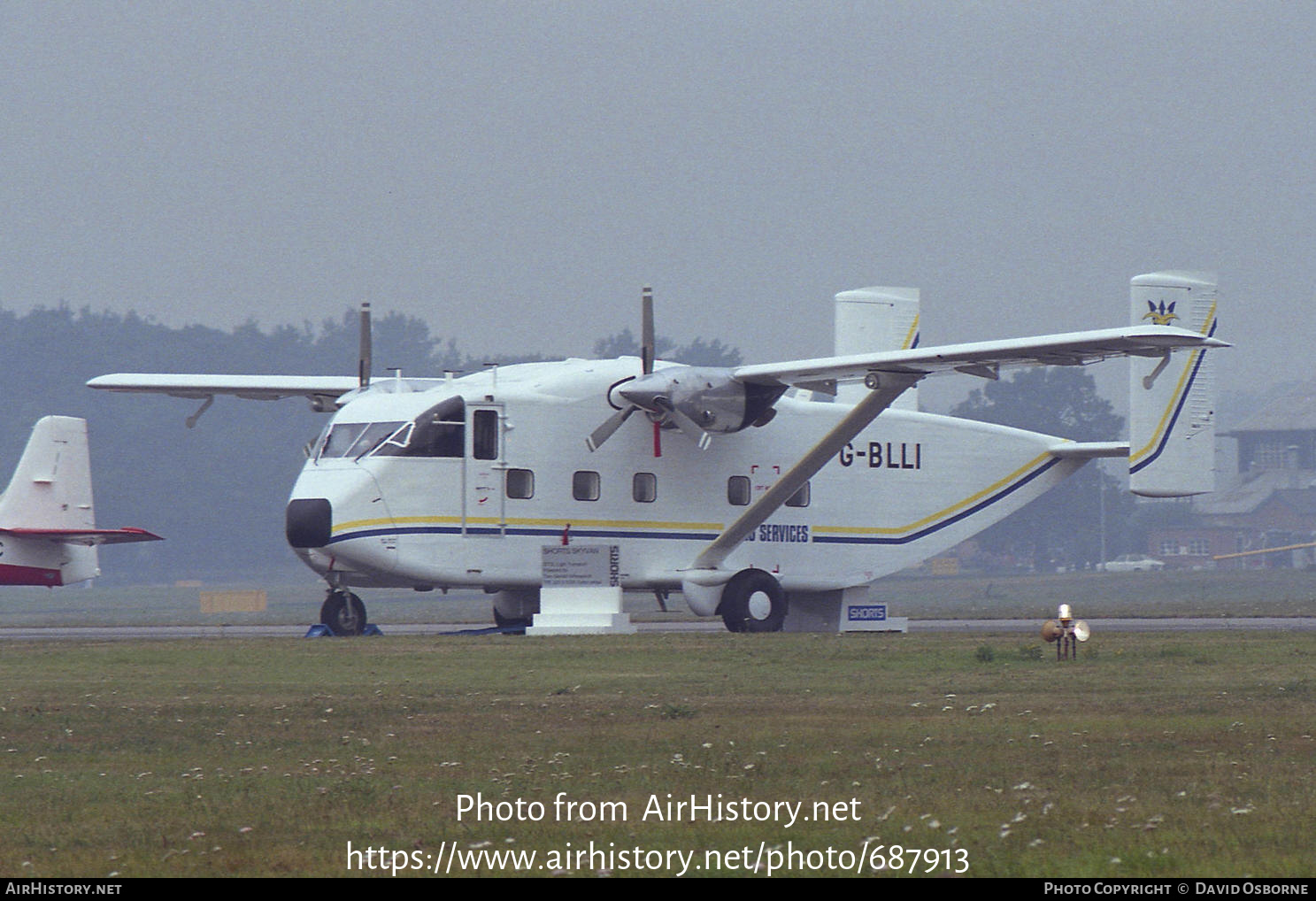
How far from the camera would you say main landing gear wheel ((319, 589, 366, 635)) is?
91.5 feet

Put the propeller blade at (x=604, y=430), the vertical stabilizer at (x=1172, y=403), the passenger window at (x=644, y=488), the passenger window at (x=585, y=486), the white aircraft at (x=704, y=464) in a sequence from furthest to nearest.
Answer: the vertical stabilizer at (x=1172, y=403) → the passenger window at (x=644, y=488) → the passenger window at (x=585, y=486) → the propeller blade at (x=604, y=430) → the white aircraft at (x=704, y=464)

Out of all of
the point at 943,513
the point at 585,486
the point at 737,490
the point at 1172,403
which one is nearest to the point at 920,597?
the point at 943,513

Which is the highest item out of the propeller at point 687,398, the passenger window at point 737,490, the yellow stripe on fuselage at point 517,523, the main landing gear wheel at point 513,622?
the propeller at point 687,398

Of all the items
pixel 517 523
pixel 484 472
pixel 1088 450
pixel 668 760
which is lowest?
pixel 668 760

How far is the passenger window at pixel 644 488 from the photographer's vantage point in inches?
1137

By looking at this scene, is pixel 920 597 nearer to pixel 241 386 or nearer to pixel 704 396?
pixel 241 386

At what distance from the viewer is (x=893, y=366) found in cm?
2661

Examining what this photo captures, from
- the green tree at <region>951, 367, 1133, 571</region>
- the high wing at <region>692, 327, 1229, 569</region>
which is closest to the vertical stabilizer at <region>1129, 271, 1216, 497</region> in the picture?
the high wing at <region>692, 327, 1229, 569</region>

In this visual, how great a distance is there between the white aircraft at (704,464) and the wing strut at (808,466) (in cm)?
4

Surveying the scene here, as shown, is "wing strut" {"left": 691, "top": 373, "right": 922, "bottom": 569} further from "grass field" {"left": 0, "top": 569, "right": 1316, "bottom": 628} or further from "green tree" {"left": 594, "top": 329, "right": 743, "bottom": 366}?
"green tree" {"left": 594, "top": 329, "right": 743, "bottom": 366}

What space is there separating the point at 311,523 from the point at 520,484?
141 inches

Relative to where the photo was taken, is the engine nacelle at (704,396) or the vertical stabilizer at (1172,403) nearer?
the engine nacelle at (704,396)

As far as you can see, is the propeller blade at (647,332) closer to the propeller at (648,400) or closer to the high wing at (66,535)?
the propeller at (648,400)

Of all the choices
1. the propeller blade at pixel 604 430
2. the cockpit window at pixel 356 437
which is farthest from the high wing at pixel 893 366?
the cockpit window at pixel 356 437
